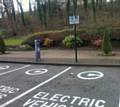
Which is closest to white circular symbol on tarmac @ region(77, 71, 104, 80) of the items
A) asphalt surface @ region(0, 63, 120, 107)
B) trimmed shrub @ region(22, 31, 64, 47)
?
asphalt surface @ region(0, 63, 120, 107)

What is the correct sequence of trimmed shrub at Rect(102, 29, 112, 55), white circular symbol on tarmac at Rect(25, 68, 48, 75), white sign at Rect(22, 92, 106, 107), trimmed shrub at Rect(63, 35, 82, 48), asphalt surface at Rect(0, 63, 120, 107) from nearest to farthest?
1. white sign at Rect(22, 92, 106, 107)
2. asphalt surface at Rect(0, 63, 120, 107)
3. white circular symbol on tarmac at Rect(25, 68, 48, 75)
4. trimmed shrub at Rect(102, 29, 112, 55)
5. trimmed shrub at Rect(63, 35, 82, 48)

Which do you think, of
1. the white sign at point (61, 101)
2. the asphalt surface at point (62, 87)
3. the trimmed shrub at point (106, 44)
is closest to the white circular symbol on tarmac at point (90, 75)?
the asphalt surface at point (62, 87)

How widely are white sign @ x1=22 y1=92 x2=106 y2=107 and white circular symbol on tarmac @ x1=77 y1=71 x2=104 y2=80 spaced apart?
264cm

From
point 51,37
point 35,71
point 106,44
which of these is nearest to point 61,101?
point 35,71

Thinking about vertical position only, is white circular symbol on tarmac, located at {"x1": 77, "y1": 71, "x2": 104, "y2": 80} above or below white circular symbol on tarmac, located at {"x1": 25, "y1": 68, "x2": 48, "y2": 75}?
above

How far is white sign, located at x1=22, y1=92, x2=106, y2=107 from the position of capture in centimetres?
676

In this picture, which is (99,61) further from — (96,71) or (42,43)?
(42,43)

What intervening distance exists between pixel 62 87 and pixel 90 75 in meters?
2.17

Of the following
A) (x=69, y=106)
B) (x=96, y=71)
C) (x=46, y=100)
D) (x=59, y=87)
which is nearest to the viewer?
(x=69, y=106)

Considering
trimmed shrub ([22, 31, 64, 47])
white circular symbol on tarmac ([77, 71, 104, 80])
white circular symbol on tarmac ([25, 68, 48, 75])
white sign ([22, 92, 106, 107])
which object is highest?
trimmed shrub ([22, 31, 64, 47])

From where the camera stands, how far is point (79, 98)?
7277 millimetres

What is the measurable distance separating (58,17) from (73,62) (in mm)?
Result: 24037

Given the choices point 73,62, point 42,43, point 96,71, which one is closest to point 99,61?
point 73,62

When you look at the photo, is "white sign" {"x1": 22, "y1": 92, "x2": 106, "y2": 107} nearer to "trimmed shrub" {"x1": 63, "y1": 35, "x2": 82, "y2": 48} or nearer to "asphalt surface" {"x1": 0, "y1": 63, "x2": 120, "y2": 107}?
"asphalt surface" {"x1": 0, "y1": 63, "x2": 120, "y2": 107}
